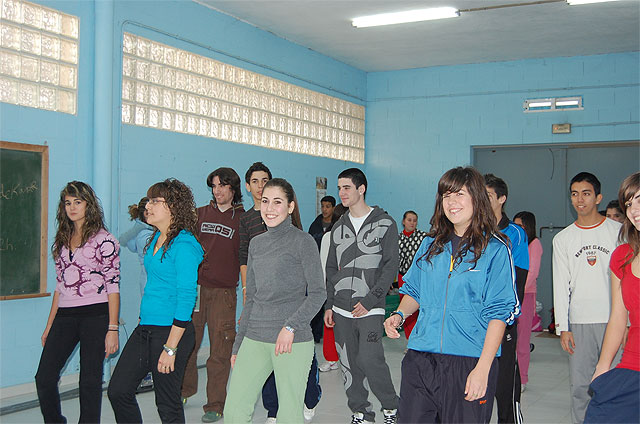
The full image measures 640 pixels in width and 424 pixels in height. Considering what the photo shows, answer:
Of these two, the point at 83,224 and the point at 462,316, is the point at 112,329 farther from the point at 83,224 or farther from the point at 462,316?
the point at 462,316

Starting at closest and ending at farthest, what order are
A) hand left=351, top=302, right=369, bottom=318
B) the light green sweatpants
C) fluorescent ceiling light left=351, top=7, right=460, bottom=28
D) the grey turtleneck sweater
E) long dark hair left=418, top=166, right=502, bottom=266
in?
long dark hair left=418, top=166, right=502, bottom=266 → the light green sweatpants → the grey turtleneck sweater → hand left=351, top=302, right=369, bottom=318 → fluorescent ceiling light left=351, top=7, right=460, bottom=28

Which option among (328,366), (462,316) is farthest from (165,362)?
(328,366)

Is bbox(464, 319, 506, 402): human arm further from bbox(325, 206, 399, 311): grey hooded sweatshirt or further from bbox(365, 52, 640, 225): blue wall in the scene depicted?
bbox(365, 52, 640, 225): blue wall

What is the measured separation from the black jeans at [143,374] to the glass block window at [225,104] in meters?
3.28

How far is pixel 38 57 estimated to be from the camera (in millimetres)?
5344

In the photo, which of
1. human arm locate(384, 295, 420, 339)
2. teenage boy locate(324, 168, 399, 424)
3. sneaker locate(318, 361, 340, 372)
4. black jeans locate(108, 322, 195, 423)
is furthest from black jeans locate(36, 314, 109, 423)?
sneaker locate(318, 361, 340, 372)

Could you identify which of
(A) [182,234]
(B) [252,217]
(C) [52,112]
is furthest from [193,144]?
(A) [182,234]

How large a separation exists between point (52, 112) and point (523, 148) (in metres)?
6.63

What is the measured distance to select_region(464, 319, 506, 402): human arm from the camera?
2482mm

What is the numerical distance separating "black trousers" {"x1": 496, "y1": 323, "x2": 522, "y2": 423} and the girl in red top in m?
1.13

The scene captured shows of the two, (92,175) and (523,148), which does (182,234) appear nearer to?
(92,175)

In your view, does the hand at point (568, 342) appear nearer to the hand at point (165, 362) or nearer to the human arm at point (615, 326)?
the human arm at point (615, 326)

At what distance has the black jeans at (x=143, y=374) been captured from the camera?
318 centimetres

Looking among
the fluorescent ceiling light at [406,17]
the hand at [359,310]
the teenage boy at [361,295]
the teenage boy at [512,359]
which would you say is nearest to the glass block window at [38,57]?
the teenage boy at [361,295]
